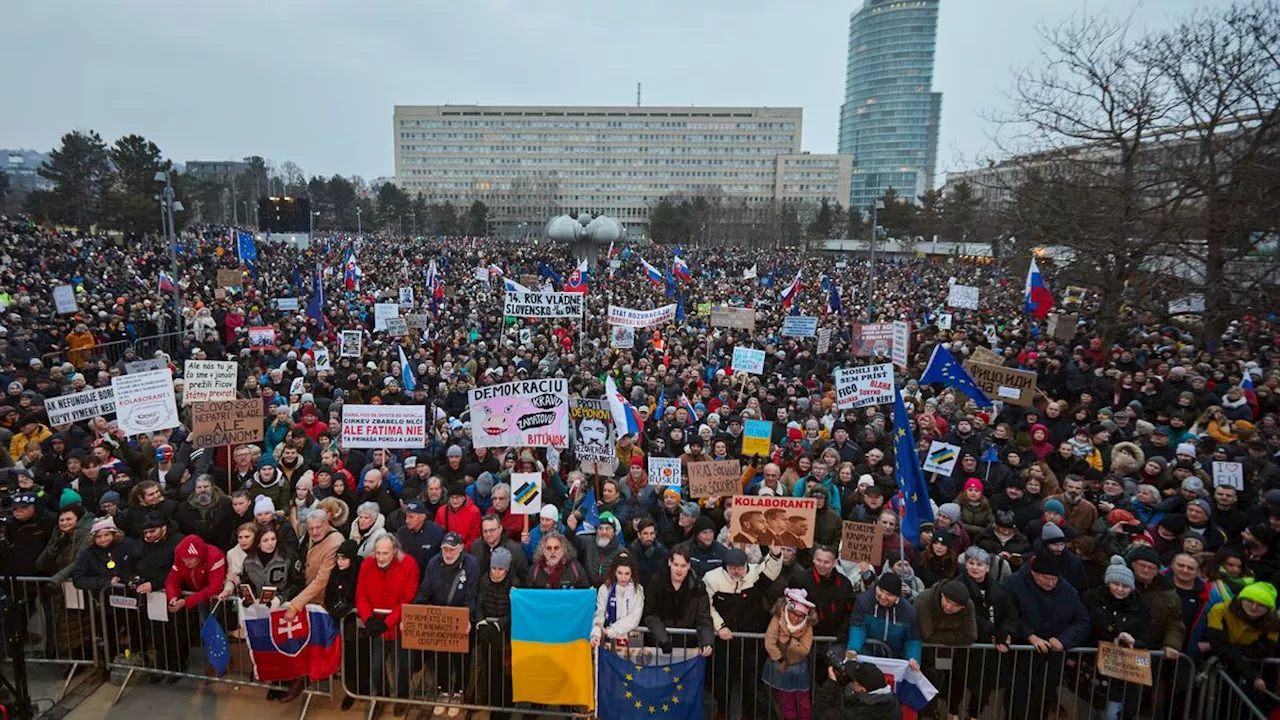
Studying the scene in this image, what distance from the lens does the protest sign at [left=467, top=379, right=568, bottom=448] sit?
757 centimetres

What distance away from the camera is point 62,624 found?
5.50 m

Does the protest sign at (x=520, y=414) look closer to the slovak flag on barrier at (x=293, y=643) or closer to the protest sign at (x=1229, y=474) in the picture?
the slovak flag on barrier at (x=293, y=643)

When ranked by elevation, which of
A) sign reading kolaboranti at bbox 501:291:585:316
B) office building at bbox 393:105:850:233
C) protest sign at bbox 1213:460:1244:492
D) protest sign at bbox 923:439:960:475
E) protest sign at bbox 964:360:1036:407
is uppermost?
office building at bbox 393:105:850:233

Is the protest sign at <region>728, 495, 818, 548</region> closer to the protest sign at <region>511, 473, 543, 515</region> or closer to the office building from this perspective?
the protest sign at <region>511, 473, 543, 515</region>

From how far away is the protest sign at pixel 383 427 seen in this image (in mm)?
7898

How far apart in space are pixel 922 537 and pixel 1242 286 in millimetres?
11844

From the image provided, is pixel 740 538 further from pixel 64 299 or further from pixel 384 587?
pixel 64 299

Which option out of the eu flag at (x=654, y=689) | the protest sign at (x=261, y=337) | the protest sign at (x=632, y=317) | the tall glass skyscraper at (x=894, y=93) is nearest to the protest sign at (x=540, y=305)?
the protest sign at (x=632, y=317)

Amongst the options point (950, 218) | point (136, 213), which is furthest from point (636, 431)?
point (136, 213)

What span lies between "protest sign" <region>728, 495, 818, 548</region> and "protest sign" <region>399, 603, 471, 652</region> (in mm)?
2183

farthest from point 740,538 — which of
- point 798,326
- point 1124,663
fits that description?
point 798,326

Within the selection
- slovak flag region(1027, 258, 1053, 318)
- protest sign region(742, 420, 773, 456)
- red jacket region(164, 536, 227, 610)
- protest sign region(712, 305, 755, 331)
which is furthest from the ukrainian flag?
slovak flag region(1027, 258, 1053, 318)

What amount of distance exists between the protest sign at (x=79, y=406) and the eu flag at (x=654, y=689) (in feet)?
24.2

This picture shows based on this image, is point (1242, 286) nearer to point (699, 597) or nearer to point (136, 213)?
point (699, 597)
